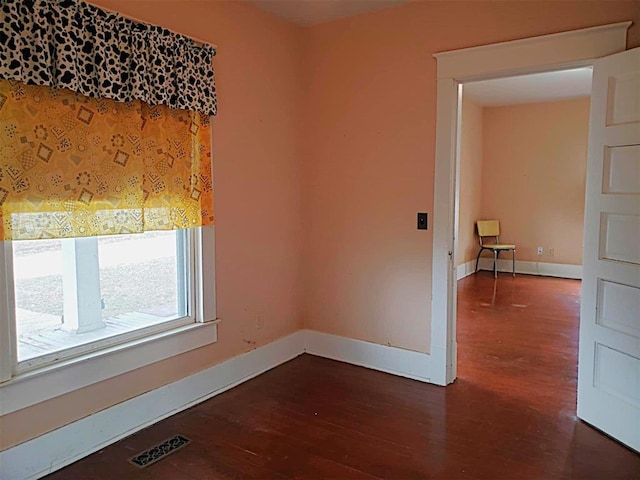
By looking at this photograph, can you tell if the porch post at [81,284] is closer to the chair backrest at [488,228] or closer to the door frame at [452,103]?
the door frame at [452,103]

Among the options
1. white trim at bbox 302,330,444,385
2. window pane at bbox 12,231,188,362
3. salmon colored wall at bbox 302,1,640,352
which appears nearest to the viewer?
window pane at bbox 12,231,188,362

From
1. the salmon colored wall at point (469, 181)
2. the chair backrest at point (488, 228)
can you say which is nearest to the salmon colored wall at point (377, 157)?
the salmon colored wall at point (469, 181)

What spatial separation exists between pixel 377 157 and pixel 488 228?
476 cm

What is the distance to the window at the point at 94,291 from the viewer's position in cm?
221

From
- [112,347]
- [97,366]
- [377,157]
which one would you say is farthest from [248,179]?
[97,366]

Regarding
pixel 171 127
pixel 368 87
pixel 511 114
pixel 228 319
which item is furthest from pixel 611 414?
pixel 511 114

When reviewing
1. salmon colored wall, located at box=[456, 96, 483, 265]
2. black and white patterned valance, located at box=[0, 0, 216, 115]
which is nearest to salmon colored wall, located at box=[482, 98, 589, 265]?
salmon colored wall, located at box=[456, 96, 483, 265]

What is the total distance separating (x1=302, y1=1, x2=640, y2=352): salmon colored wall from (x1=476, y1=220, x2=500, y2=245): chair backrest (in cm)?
450

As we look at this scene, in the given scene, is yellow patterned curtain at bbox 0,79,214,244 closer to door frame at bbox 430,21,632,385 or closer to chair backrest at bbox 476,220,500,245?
door frame at bbox 430,21,632,385

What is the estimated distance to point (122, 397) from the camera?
256 cm

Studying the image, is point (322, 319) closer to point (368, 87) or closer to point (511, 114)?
point (368, 87)

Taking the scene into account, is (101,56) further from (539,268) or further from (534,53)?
(539,268)

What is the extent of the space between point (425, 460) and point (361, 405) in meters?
0.66

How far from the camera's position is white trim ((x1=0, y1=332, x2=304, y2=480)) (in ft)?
7.07
